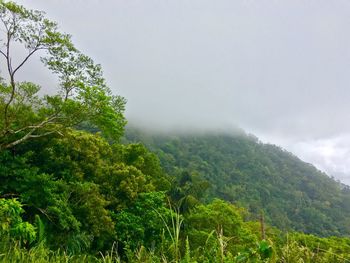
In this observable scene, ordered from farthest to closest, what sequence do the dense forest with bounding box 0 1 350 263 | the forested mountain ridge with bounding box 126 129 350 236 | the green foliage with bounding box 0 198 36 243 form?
1. the forested mountain ridge with bounding box 126 129 350 236
2. the dense forest with bounding box 0 1 350 263
3. the green foliage with bounding box 0 198 36 243

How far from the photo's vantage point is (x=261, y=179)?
9181 cm

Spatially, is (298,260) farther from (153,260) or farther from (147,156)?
(147,156)

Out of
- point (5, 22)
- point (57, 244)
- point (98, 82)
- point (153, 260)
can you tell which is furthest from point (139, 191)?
point (153, 260)

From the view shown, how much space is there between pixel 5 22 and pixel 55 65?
6.74ft

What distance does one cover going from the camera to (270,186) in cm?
8775

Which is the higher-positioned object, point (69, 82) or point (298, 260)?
point (69, 82)

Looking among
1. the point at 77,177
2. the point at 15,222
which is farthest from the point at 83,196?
the point at 15,222

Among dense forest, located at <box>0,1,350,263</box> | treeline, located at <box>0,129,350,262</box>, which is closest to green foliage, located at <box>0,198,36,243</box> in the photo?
dense forest, located at <box>0,1,350,263</box>

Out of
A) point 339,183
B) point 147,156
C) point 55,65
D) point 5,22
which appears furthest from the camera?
point 339,183

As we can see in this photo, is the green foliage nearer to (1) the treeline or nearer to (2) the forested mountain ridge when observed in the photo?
(1) the treeline

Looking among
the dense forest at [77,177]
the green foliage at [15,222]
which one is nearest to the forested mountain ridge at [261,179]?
the dense forest at [77,177]

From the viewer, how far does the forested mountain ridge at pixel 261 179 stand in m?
67.9

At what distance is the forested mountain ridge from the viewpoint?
67.9 metres

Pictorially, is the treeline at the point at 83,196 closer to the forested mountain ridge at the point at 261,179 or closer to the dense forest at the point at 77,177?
the dense forest at the point at 77,177
